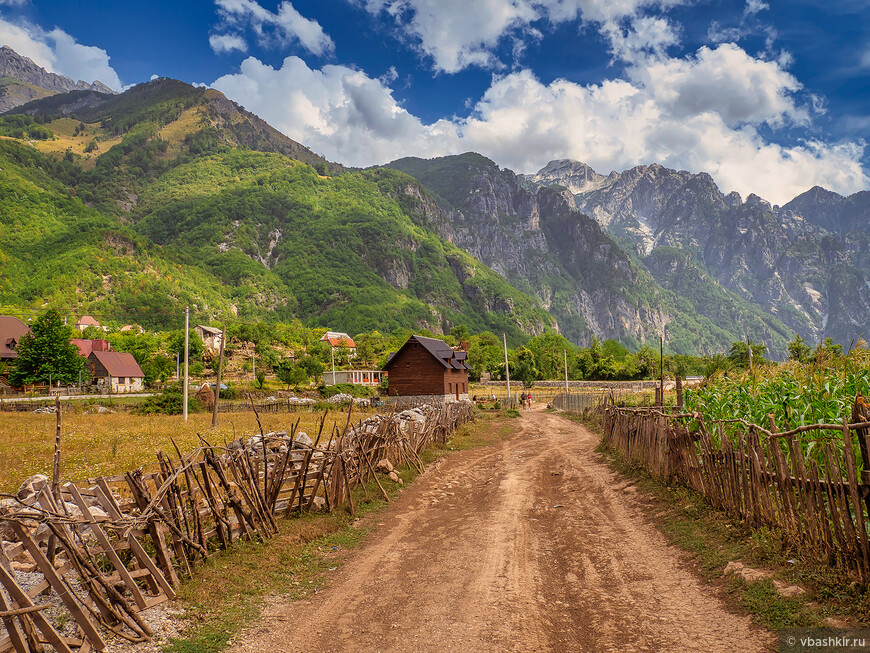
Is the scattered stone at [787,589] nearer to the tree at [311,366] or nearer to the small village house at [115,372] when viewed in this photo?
the tree at [311,366]

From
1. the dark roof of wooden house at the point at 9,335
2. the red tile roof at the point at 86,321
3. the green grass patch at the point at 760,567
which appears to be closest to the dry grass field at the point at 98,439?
the green grass patch at the point at 760,567

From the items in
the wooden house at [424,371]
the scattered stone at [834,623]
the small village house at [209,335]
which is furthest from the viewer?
the small village house at [209,335]

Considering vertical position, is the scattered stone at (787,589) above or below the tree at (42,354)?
below

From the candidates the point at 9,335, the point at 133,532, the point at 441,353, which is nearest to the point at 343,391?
the point at 441,353

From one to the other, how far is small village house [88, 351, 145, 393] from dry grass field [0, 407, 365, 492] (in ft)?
125

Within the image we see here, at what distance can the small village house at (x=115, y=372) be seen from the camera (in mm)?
69375

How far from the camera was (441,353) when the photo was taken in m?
52.4

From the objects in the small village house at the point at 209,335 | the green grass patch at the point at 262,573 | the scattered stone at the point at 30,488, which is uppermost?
the small village house at the point at 209,335

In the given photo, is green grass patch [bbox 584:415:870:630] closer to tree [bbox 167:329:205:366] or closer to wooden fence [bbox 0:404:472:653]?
wooden fence [bbox 0:404:472:653]

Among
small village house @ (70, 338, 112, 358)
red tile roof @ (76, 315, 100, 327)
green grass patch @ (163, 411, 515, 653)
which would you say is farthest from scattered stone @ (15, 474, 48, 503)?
red tile roof @ (76, 315, 100, 327)

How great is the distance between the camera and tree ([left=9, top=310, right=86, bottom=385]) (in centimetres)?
5109

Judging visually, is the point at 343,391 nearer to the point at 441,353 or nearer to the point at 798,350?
the point at 441,353

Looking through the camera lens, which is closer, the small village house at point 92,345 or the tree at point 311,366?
the tree at point 311,366

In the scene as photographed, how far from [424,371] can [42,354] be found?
37055mm
